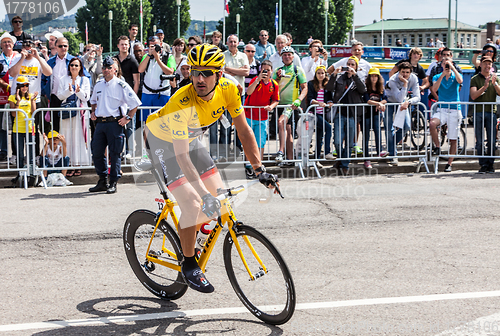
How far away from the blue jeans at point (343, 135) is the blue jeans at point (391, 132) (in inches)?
29.3

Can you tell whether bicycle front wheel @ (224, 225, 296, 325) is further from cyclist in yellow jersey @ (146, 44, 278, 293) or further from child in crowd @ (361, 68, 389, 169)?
→ child in crowd @ (361, 68, 389, 169)

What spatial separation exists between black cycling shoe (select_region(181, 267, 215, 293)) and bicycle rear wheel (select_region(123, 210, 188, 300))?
0.18 m

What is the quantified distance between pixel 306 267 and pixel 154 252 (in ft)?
5.12

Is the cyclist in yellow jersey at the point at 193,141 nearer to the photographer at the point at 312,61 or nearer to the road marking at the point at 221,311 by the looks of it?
the road marking at the point at 221,311

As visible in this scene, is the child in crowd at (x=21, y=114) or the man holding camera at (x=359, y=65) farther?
the man holding camera at (x=359, y=65)

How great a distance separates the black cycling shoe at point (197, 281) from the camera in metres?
4.48

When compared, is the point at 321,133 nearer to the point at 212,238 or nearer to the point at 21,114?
the point at 21,114

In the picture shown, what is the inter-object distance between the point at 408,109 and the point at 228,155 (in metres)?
3.74

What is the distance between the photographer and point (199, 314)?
4602 mm

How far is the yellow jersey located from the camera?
178 inches

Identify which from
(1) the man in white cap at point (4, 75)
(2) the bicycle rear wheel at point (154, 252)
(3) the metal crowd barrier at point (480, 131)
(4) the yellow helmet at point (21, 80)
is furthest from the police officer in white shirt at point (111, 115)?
(3) the metal crowd barrier at point (480, 131)

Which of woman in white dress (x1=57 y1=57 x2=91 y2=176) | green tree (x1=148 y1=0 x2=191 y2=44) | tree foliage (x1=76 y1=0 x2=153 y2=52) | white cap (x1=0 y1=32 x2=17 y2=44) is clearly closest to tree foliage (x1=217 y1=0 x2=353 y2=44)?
green tree (x1=148 y1=0 x2=191 y2=44)

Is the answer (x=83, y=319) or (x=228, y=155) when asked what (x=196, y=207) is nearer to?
(x=83, y=319)

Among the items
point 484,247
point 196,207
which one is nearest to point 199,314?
point 196,207
